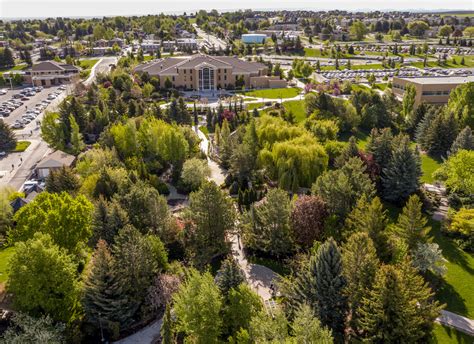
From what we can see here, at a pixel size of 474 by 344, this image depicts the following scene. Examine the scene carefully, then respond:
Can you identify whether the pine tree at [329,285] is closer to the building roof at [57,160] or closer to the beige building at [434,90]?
the building roof at [57,160]

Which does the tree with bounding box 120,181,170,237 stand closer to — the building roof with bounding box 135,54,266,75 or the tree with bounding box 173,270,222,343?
the tree with bounding box 173,270,222,343

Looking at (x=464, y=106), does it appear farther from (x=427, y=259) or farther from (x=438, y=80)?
(x=427, y=259)

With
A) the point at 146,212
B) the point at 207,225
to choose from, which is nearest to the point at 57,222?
the point at 146,212

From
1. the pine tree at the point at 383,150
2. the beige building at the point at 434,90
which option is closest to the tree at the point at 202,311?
the pine tree at the point at 383,150

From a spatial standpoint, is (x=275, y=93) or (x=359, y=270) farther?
(x=275, y=93)

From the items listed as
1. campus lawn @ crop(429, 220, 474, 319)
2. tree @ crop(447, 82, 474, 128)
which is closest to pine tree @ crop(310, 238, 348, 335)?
campus lawn @ crop(429, 220, 474, 319)

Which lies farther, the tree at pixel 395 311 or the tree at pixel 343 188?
the tree at pixel 343 188

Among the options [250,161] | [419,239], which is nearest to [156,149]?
[250,161]
